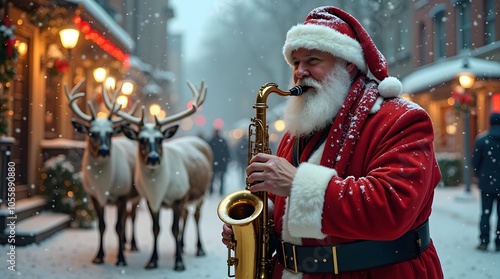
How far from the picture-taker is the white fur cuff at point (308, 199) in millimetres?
2234

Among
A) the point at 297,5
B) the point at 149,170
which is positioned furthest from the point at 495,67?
the point at 149,170

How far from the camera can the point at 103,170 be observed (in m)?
7.62

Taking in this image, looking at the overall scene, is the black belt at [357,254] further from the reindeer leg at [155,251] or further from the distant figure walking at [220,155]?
the distant figure walking at [220,155]

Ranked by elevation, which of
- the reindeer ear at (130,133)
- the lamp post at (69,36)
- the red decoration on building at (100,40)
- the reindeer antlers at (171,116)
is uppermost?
the red decoration on building at (100,40)

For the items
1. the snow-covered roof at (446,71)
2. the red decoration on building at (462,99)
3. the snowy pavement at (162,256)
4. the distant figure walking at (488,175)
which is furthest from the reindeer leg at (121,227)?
the red decoration on building at (462,99)

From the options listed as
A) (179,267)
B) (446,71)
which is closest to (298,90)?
(179,267)

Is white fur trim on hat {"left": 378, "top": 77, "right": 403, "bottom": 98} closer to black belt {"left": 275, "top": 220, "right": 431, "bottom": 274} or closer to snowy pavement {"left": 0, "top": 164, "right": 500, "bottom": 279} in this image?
black belt {"left": 275, "top": 220, "right": 431, "bottom": 274}

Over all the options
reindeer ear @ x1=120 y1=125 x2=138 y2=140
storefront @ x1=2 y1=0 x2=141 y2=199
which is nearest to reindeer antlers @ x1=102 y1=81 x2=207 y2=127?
reindeer ear @ x1=120 y1=125 x2=138 y2=140

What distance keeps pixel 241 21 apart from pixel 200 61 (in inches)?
1583

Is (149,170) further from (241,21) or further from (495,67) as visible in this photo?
(241,21)

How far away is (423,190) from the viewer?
7.14 feet

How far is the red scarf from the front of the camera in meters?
2.39

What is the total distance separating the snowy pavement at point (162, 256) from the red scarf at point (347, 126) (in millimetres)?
4573

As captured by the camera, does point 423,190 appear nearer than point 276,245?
Yes
